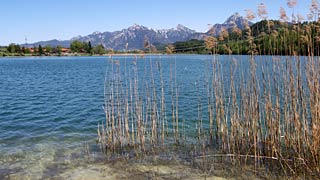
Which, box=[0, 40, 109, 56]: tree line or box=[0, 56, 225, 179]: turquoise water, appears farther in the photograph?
box=[0, 40, 109, 56]: tree line

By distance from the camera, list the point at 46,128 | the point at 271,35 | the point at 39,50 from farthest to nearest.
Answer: the point at 39,50, the point at 46,128, the point at 271,35

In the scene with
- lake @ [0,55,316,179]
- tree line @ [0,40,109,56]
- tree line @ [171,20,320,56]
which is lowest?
lake @ [0,55,316,179]

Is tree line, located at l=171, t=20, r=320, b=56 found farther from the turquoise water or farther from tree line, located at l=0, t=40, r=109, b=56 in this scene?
tree line, located at l=0, t=40, r=109, b=56

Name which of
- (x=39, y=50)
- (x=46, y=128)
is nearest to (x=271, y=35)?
(x=46, y=128)

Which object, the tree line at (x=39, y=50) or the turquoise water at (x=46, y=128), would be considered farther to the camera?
the tree line at (x=39, y=50)

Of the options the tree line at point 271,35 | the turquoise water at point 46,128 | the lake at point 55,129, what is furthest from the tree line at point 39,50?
the tree line at point 271,35

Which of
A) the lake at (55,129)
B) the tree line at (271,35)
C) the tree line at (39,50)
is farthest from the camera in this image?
the tree line at (39,50)

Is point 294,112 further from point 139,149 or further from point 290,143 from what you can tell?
point 139,149

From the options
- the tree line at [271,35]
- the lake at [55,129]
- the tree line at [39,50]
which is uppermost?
the tree line at [39,50]

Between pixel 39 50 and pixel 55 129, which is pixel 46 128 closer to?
pixel 55 129

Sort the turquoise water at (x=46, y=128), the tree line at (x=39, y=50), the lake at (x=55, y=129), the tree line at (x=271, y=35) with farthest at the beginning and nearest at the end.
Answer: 1. the tree line at (x=39, y=50)
2. the turquoise water at (x=46, y=128)
3. the lake at (x=55, y=129)
4. the tree line at (x=271, y=35)

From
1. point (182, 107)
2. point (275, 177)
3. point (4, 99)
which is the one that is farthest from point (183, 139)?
point (4, 99)

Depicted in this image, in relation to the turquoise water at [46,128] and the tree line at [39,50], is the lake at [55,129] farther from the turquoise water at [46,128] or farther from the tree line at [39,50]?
the tree line at [39,50]

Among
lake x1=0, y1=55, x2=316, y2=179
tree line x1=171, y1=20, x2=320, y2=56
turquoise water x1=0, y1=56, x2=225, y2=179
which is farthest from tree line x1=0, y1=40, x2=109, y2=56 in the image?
tree line x1=171, y1=20, x2=320, y2=56
